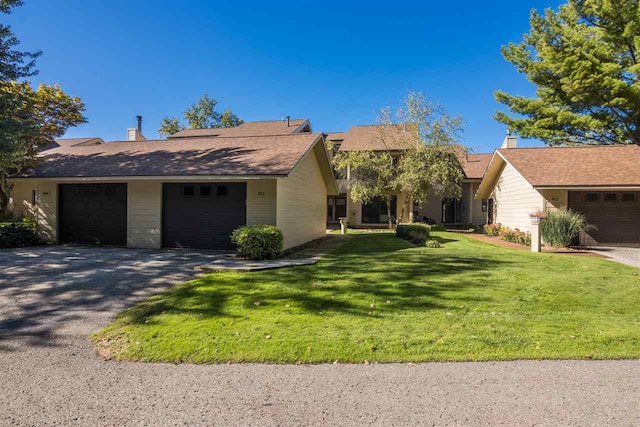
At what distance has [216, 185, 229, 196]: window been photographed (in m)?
11.4

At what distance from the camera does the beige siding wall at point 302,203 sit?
11.1 meters

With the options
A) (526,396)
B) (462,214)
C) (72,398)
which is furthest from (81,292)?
(462,214)

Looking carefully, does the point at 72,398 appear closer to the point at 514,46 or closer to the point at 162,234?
the point at 162,234

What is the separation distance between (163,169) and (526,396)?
11.6m

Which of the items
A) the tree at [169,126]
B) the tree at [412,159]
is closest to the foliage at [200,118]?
the tree at [169,126]

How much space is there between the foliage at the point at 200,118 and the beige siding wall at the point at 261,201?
35.7 m

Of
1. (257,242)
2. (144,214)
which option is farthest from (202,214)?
(257,242)

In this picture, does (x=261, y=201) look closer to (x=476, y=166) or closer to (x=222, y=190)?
(x=222, y=190)

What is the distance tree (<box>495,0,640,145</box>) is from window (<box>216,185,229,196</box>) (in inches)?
524

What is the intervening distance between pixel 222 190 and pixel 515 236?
1332 centimetres

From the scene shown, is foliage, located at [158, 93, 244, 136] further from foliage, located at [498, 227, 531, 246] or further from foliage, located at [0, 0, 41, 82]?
foliage, located at [498, 227, 531, 246]

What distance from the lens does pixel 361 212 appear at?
2517 cm

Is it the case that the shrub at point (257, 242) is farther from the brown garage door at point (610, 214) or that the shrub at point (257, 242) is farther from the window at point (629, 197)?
the window at point (629, 197)

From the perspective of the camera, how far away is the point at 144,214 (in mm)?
12094
